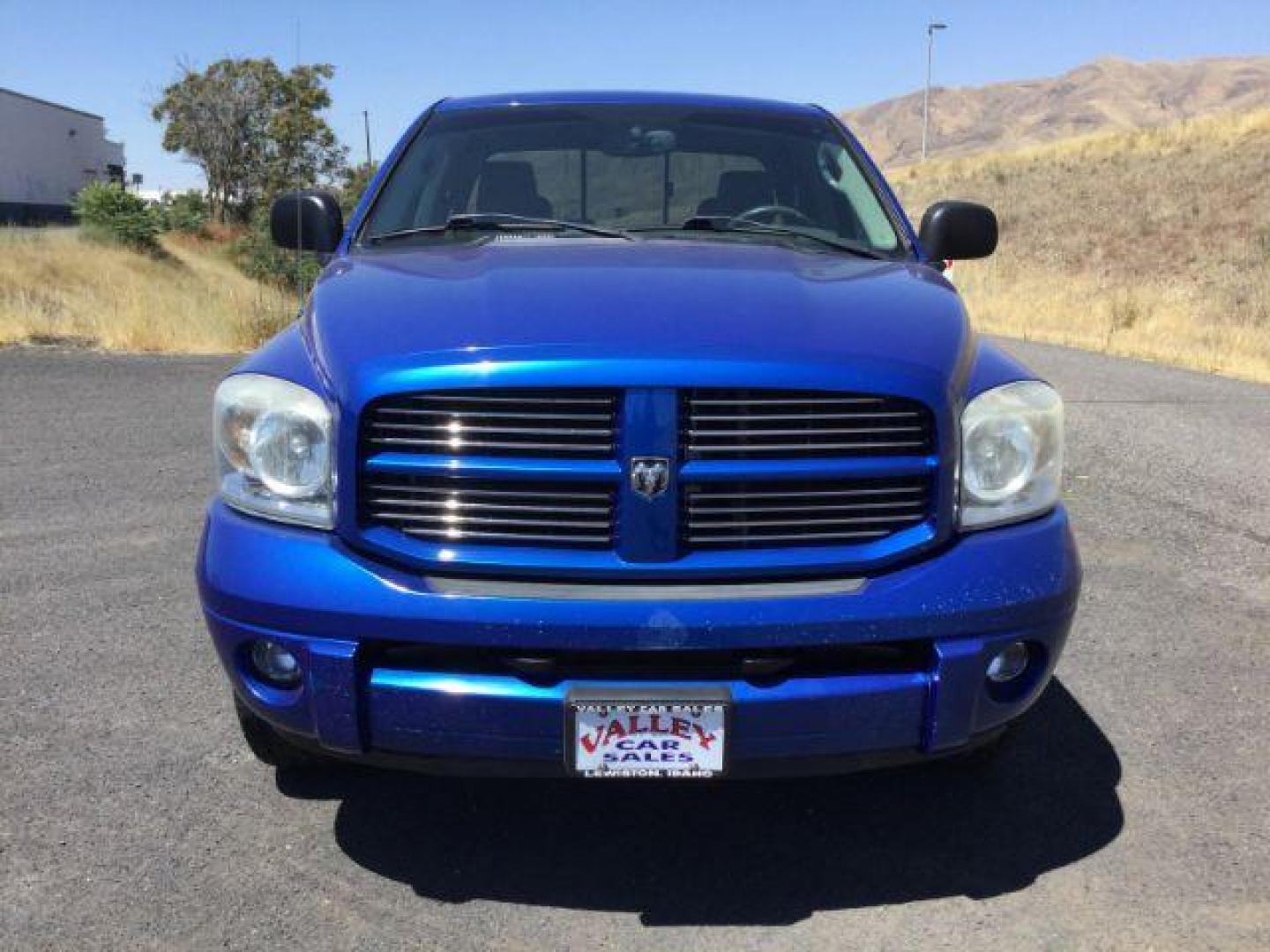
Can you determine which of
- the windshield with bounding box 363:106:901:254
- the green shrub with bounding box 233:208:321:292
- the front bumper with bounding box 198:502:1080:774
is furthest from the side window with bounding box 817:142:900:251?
the green shrub with bounding box 233:208:321:292

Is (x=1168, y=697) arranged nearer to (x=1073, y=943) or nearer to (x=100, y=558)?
(x=1073, y=943)

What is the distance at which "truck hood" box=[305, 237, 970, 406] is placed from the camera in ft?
7.38

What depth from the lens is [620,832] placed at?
2787 millimetres

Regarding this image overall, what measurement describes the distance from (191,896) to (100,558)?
269cm

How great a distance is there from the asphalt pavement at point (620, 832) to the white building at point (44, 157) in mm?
40707

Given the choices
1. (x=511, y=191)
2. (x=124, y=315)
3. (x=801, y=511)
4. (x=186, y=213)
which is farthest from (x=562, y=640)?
(x=186, y=213)

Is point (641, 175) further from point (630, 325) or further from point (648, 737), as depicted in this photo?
point (648, 737)

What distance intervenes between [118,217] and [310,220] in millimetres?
29077

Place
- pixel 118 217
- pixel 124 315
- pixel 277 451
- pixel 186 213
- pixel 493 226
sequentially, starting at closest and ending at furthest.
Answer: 1. pixel 277 451
2. pixel 493 226
3. pixel 124 315
4. pixel 118 217
5. pixel 186 213

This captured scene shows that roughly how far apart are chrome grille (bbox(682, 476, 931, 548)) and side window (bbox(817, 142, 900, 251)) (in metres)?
1.40

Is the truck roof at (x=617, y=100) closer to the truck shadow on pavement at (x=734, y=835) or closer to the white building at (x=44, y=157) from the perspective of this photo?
the truck shadow on pavement at (x=734, y=835)

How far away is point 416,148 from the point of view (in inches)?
155

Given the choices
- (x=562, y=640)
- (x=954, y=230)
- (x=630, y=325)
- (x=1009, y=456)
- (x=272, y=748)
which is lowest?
(x=272, y=748)

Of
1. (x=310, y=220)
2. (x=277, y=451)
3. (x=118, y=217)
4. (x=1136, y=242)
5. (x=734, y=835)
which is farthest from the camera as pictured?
(x=1136, y=242)
